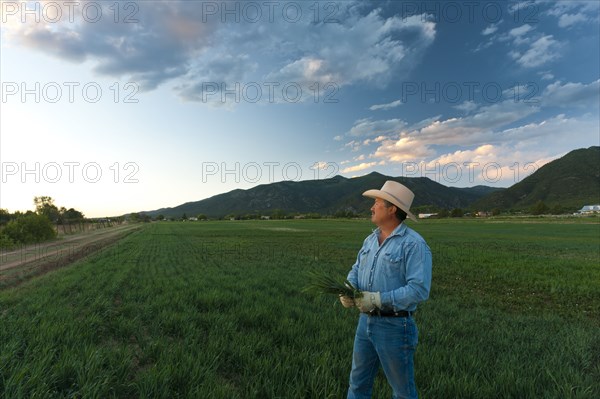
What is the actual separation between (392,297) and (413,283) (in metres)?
0.23

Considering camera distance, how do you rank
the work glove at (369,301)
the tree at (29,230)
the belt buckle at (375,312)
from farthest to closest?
1. the tree at (29,230)
2. the belt buckle at (375,312)
3. the work glove at (369,301)

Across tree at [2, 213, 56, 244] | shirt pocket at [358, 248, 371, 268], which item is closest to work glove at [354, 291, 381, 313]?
shirt pocket at [358, 248, 371, 268]

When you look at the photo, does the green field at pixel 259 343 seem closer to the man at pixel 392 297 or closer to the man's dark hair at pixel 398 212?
the man at pixel 392 297

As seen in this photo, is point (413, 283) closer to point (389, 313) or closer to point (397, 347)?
point (389, 313)

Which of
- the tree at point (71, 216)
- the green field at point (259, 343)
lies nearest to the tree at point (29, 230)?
the green field at point (259, 343)

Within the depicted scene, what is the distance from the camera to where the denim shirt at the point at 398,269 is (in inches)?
105

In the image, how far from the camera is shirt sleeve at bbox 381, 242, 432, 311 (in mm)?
2648

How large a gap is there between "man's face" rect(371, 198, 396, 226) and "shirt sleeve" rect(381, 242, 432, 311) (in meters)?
0.37

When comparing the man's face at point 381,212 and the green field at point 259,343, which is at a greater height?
the man's face at point 381,212

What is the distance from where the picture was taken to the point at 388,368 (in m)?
2.87

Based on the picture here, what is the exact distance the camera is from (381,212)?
10.0ft

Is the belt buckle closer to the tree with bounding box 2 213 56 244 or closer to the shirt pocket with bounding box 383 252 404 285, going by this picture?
the shirt pocket with bounding box 383 252 404 285

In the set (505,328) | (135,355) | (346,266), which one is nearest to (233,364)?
(135,355)

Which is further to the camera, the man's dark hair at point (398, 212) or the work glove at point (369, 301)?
the man's dark hair at point (398, 212)
